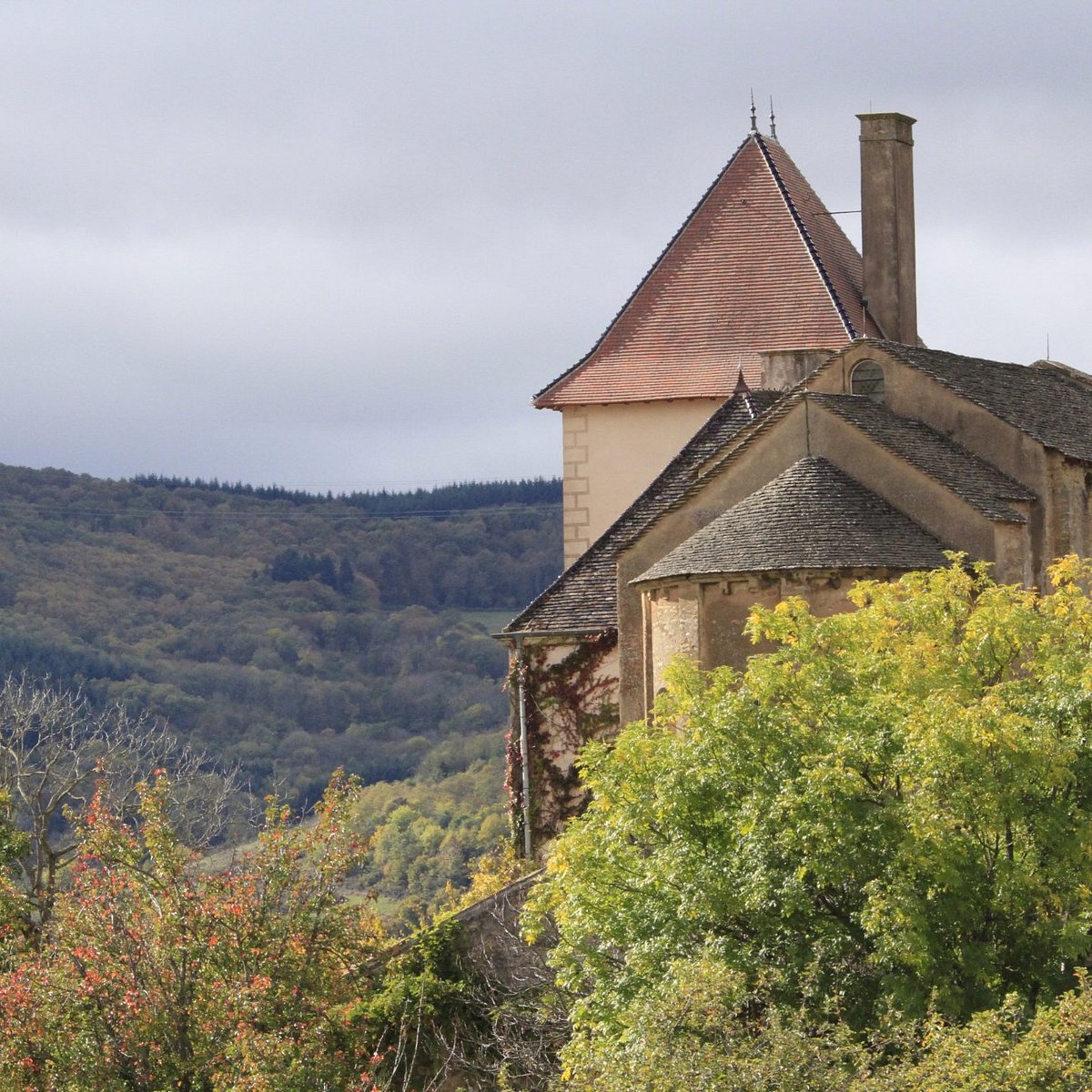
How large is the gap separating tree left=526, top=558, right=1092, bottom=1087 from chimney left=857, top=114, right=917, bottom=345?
17.8 meters

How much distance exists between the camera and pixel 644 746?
2656 cm

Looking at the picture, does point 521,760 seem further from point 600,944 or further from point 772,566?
point 600,944

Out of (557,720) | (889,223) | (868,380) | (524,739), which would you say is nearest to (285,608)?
(889,223)

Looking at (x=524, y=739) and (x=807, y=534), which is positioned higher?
(x=807, y=534)

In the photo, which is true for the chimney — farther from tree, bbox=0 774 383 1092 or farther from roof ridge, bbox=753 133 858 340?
tree, bbox=0 774 383 1092

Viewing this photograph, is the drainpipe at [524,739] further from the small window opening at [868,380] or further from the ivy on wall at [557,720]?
the small window opening at [868,380]

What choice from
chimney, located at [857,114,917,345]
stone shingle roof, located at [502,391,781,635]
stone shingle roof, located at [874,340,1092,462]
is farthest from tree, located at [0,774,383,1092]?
chimney, located at [857,114,917,345]

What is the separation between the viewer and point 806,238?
4547 centimetres

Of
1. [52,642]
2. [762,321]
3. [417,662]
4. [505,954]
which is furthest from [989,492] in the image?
[417,662]

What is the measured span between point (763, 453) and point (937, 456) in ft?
7.40

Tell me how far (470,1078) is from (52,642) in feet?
315

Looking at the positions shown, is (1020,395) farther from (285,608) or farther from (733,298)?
(285,608)

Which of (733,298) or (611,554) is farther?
(733,298)

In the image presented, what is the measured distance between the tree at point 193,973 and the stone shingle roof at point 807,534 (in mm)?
5276
